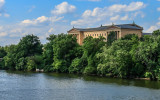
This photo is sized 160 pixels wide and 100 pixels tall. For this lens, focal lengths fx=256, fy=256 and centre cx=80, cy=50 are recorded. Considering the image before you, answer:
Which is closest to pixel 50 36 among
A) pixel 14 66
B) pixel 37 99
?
pixel 14 66

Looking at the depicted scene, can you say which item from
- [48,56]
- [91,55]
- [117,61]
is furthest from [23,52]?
[117,61]

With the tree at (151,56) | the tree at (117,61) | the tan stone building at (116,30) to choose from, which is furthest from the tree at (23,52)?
the tree at (151,56)

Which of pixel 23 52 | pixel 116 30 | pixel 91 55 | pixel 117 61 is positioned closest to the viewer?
pixel 117 61

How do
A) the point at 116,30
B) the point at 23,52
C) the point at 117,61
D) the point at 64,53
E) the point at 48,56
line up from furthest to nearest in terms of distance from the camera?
1. the point at 116,30
2. the point at 23,52
3. the point at 48,56
4. the point at 64,53
5. the point at 117,61

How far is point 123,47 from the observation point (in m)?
68.4

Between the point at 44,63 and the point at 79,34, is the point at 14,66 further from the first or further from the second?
the point at 79,34

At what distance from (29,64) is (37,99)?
60855mm

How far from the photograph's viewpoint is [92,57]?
76.0m

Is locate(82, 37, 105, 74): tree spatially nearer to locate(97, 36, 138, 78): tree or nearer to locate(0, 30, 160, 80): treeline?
locate(0, 30, 160, 80): treeline

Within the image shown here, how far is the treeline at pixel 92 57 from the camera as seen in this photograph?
61562 millimetres

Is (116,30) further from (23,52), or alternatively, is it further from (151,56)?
(151,56)

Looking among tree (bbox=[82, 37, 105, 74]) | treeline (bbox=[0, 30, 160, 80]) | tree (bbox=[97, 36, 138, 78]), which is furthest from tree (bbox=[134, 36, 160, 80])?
tree (bbox=[82, 37, 105, 74])

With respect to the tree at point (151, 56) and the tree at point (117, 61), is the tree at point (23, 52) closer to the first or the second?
the tree at point (117, 61)

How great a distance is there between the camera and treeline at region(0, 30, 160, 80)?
61.6m
